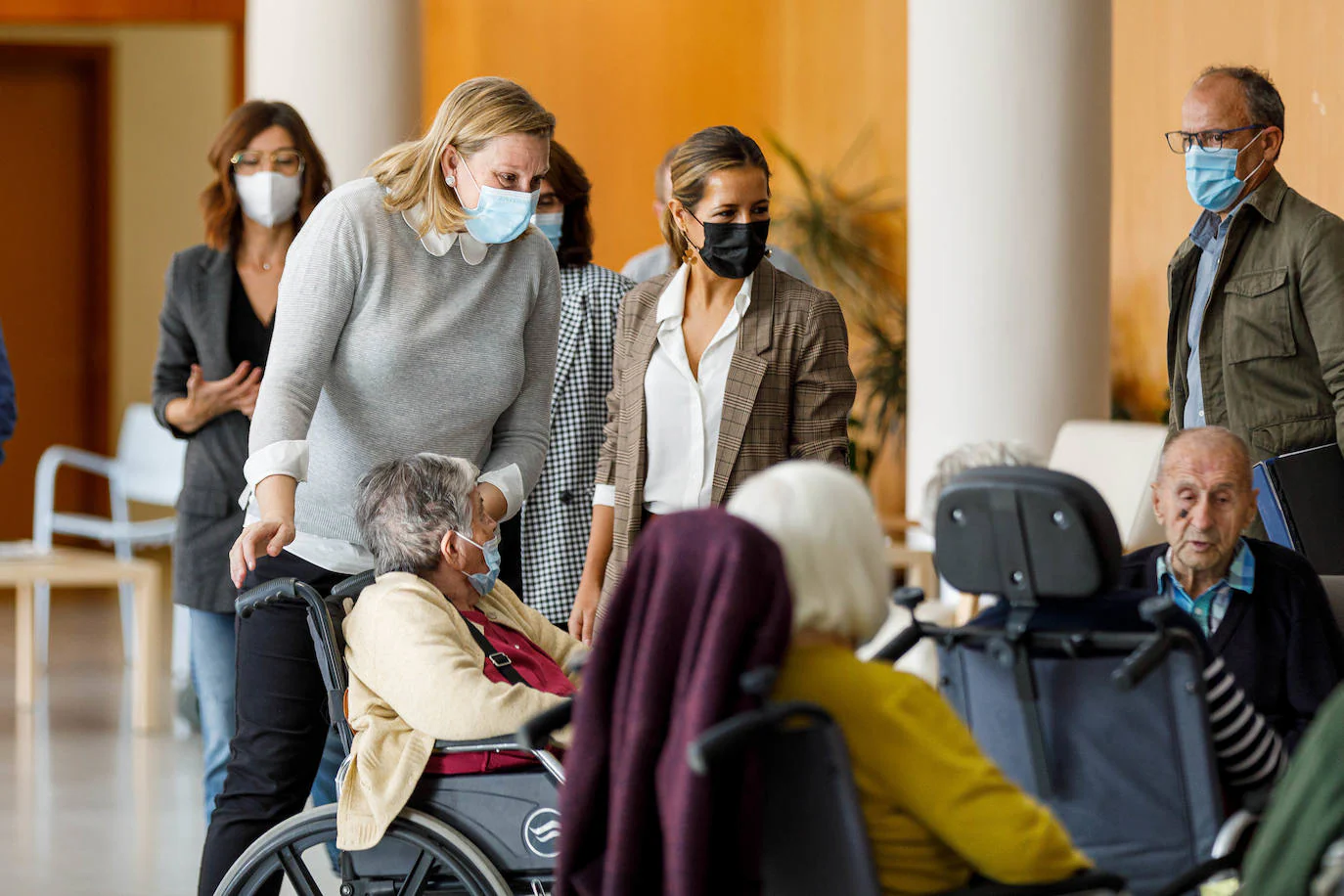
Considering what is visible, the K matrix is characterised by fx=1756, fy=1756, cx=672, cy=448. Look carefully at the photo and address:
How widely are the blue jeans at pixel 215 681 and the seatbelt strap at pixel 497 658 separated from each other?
1064mm

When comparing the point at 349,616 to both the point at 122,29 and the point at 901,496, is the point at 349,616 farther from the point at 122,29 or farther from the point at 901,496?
the point at 122,29

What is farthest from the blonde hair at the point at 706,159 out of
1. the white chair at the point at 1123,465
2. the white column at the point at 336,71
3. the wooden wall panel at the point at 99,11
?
the wooden wall panel at the point at 99,11

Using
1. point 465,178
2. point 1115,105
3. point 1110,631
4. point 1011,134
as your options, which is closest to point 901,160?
point 1115,105

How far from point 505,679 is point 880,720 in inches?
39.4

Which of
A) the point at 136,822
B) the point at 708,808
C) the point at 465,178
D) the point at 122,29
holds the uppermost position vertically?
the point at 122,29

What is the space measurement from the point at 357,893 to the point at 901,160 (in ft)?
18.2

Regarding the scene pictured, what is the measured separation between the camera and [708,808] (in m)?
1.63

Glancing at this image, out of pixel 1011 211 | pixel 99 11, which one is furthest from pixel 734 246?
pixel 99 11

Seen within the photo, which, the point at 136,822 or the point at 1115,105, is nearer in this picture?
the point at 136,822

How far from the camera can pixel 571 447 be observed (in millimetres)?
3592

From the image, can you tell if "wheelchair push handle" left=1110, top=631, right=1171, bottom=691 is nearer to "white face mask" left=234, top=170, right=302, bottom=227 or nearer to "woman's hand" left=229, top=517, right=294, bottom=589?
"woman's hand" left=229, top=517, right=294, bottom=589

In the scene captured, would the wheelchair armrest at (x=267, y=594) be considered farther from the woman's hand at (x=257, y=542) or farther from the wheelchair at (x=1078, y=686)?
the wheelchair at (x=1078, y=686)

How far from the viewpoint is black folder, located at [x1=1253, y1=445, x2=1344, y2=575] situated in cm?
306

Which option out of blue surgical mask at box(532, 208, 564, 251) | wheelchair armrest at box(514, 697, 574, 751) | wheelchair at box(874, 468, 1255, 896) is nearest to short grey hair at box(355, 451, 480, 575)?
wheelchair armrest at box(514, 697, 574, 751)
